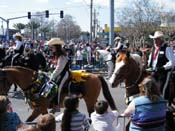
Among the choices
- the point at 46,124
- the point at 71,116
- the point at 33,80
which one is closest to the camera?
the point at 46,124

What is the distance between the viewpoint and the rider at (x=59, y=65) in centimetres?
945

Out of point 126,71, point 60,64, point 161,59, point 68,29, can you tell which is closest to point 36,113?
point 60,64

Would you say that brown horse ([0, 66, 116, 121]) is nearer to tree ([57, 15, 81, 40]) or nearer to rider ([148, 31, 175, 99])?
rider ([148, 31, 175, 99])

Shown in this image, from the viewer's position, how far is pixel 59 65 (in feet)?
31.2

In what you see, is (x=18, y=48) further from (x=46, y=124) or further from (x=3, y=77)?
(x=46, y=124)

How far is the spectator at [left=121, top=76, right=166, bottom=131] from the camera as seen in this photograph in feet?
19.7

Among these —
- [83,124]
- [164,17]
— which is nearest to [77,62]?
[83,124]

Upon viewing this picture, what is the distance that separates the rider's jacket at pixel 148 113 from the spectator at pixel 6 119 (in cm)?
158

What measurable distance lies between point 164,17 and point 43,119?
2251 inches

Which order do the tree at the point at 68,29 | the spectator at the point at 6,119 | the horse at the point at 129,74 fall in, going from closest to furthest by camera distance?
1. the spectator at the point at 6,119
2. the horse at the point at 129,74
3. the tree at the point at 68,29

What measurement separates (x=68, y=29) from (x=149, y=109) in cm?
10759

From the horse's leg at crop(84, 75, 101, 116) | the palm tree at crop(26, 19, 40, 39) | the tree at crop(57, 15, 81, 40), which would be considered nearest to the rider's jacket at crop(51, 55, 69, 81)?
the horse's leg at crop(84, 75, 101, 116)

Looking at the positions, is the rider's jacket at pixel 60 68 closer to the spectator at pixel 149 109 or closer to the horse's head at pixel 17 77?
the horse's head at pixel 17 77

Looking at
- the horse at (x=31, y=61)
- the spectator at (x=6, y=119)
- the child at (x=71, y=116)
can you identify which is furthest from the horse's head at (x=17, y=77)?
the horse at (x=31, y=61)
